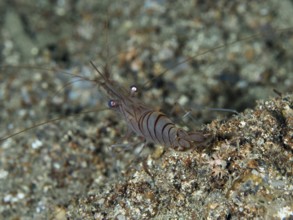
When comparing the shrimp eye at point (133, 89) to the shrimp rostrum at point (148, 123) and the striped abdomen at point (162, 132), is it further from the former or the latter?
the striped abdomen at point (162, 132)

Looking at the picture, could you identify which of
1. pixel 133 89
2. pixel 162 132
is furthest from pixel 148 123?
pixel 133 89

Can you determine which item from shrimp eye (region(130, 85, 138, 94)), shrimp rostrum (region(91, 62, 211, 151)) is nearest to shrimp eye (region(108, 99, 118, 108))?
shrimp rostrum (region(91, 62, 211, 151))

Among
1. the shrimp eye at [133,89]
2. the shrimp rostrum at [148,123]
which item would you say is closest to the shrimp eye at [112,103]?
the shrimp rostrum at [148,123]

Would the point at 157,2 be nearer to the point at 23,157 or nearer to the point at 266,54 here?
the point at 266,54

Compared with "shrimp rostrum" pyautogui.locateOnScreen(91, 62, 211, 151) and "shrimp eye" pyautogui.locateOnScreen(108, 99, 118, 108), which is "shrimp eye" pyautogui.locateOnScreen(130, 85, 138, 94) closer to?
"shrimp rostrum" pyautogui.locateOnScreen(91, 62, 211, 151)

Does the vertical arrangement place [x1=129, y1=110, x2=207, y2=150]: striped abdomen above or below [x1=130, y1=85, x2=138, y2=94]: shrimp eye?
below

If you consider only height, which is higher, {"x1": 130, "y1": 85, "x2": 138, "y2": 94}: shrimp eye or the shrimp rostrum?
{"x1": 130, "y1": 85, "x2": 138, "y2": 94}: shrimp eye

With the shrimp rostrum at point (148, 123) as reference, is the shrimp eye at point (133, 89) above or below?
above

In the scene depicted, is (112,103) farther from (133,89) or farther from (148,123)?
(148,123)

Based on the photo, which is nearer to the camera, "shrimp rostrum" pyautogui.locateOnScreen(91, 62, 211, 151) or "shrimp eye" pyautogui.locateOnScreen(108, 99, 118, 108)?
"shrimp rostrum" pyautogui.locateOnScreen(91, 62, 211, 151)
